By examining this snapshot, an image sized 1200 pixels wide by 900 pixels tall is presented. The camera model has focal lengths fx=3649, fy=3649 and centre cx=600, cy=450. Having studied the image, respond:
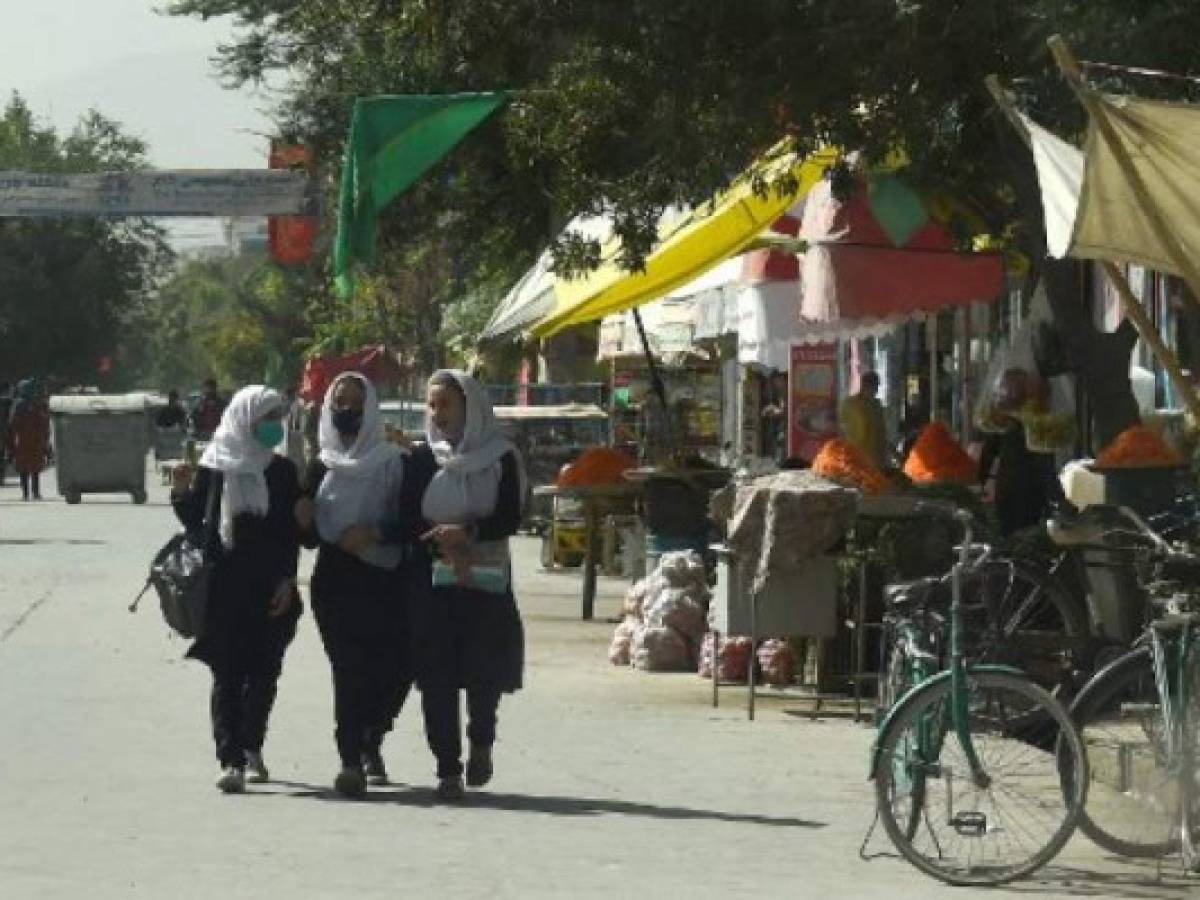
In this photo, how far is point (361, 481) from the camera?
13758 mm

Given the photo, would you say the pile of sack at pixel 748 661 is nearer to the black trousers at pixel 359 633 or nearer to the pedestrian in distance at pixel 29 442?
the black trousers at pixel 359 633

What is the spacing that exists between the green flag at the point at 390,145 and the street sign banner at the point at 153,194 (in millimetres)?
45595

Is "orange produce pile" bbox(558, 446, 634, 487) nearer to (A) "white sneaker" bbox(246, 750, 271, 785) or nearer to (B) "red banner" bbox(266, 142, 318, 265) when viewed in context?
(A) "white sneaker" bbox(246, 750, 271, 785)

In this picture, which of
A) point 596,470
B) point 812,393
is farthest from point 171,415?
point 596,470

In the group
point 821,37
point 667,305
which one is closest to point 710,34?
point 821,37

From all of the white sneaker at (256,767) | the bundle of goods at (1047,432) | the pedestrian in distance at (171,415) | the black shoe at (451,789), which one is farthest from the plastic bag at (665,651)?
the pedestrian in distance at (171,415)

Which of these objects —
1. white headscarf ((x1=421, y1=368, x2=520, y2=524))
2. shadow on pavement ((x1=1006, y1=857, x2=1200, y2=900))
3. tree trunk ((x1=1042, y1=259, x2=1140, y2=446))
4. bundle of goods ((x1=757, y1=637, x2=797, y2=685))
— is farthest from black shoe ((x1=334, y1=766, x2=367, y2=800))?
bundle of goods ((x1=757, y1=637, x2=797, y2=685))

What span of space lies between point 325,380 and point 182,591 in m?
53.3

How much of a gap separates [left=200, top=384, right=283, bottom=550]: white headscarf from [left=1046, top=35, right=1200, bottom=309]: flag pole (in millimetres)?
3883

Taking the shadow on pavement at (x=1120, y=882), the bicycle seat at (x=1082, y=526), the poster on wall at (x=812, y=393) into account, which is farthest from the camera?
the poster on wall at (x=812, y=393)

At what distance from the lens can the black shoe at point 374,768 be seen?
13922 millimetres

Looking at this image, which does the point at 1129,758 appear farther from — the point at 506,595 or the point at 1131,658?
the point at 506,595

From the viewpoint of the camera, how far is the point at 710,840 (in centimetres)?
1223

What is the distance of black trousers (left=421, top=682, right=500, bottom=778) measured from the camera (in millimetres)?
13508
